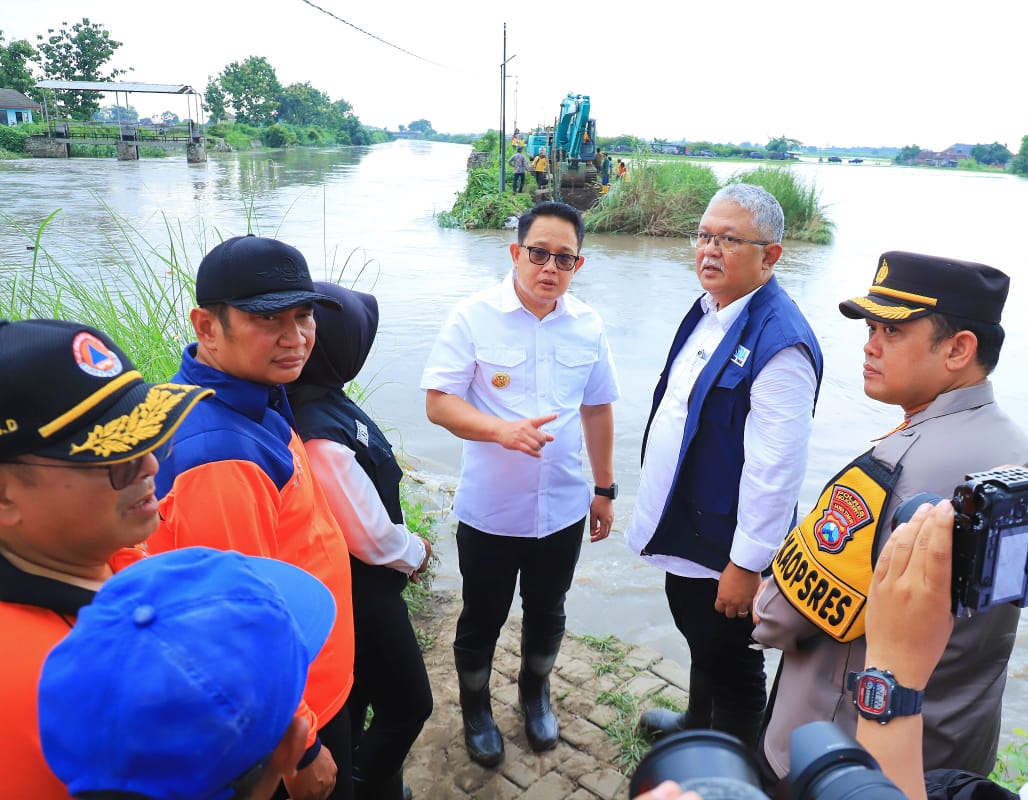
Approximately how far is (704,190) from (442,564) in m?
14.7

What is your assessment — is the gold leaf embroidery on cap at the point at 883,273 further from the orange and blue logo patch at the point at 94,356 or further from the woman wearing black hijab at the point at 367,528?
the orange and blue logo patch at the point at 94,356

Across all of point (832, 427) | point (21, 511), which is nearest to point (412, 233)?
point (832, 427)

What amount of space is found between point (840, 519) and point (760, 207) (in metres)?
1.14

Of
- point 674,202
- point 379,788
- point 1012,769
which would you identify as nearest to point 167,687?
point 379,788

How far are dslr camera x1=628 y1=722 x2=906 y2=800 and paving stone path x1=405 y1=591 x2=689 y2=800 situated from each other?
1.73 metres

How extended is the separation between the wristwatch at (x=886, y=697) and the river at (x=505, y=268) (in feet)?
8.23

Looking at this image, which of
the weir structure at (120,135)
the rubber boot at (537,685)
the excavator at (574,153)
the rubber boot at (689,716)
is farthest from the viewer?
the weir structure at (120,135)

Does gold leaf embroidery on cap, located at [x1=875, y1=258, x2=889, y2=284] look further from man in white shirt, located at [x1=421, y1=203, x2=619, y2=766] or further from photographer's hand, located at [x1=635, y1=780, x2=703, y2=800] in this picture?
photographer's hand, located at [x1=635, y1=780, x2=703, y2=800]

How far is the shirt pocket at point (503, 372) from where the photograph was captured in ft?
7.85

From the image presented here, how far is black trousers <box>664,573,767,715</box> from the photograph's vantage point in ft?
7.32

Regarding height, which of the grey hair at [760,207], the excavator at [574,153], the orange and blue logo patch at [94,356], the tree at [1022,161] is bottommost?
the orange and blue logo patch at [94,356]

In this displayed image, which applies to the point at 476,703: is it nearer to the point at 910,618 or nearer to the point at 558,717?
the point at 558,717

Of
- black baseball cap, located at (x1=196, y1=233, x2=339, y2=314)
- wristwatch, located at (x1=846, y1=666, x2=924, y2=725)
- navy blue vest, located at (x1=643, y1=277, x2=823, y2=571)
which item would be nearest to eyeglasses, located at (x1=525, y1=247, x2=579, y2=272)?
navy blue vest, located at (x1=643, y1=277, x2=823, y2=571)

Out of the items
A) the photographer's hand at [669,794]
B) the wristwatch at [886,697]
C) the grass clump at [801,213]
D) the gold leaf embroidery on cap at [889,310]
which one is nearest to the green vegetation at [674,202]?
the grass clump at [801,213]
